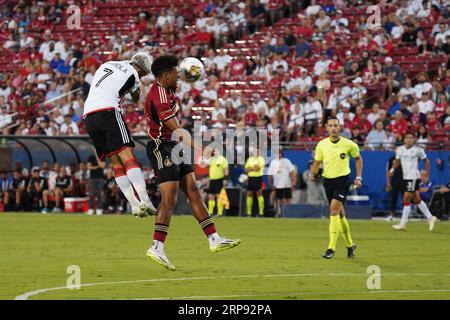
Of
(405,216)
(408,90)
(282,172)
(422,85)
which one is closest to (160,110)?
(405,216)

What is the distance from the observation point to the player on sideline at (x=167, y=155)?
14.2m

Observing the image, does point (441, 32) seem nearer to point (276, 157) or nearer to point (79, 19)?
point (276, 157)

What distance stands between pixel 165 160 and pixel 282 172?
55.3 feet

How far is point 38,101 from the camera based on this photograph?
130 ft

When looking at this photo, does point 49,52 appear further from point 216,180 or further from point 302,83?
point 216,180

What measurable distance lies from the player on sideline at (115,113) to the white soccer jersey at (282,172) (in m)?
16.5

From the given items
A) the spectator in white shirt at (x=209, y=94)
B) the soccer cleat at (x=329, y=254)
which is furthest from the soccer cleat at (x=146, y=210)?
the spectator in white shirt at (x=209, y=94)

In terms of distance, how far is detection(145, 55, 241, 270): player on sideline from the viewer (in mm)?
14227

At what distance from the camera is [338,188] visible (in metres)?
17.4

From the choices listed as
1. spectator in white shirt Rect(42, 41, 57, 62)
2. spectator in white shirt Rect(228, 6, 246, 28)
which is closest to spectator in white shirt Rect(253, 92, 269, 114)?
spectator in white shirt Rect(228, 6, 246, 28)

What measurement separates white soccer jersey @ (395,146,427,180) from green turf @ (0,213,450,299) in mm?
1449

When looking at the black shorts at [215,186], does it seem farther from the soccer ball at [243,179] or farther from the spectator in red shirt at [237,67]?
Result: the spectator in red shirt at [237,67]
